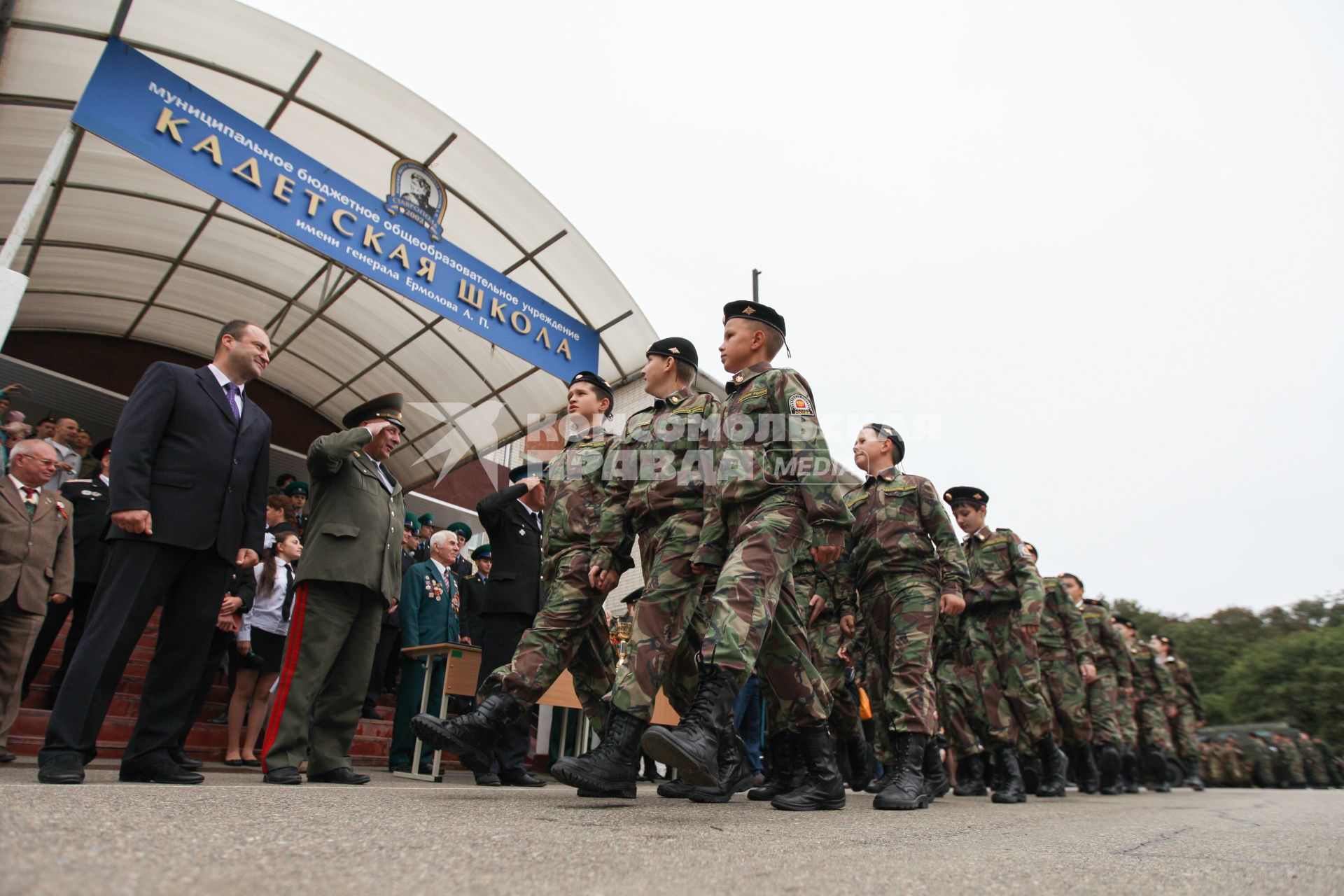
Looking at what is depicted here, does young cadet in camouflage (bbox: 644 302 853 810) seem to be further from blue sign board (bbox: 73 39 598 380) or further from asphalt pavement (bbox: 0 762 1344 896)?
blue sign board (bbox: 73 39 598 380)


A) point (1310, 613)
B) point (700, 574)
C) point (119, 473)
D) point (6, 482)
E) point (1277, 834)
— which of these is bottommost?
point (1277, 834)

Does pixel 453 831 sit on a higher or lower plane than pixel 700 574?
lower

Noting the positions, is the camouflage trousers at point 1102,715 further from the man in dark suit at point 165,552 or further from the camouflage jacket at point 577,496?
the man in dark suit at point 165,552

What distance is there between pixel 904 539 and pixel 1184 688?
30.0 feet

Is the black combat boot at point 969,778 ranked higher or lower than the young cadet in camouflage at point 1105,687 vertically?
lower

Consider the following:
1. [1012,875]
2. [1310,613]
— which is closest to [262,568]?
[1012,875]

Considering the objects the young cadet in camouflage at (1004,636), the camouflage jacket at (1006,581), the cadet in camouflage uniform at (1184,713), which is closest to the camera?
the young cadet in camouflage at (1004,636)

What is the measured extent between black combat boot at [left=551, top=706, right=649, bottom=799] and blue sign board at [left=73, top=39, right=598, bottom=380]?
6.67 metres

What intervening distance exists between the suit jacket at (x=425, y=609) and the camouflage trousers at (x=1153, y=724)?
340 inches

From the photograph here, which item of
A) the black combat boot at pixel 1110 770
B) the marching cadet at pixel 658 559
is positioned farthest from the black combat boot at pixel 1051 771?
the marching cadet at pixel 658 559

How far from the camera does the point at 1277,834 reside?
304 cm

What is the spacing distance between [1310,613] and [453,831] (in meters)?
66.5

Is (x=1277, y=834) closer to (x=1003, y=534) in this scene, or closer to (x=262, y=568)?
(x=1003, y=534)

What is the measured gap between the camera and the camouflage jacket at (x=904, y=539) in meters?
4.48
